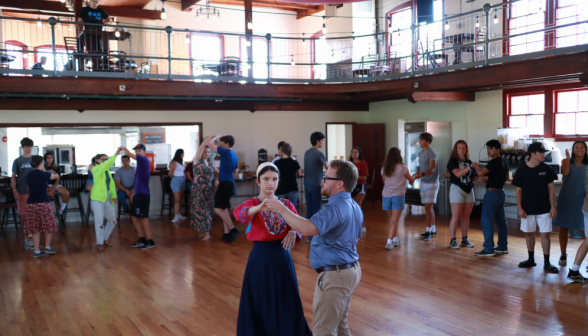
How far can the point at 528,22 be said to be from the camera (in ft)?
31.3

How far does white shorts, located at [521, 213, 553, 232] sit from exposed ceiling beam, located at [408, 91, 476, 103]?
3956 millimetres

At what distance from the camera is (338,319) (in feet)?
8.98

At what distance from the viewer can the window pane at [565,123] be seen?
8.72 metres

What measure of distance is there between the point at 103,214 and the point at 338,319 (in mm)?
5503

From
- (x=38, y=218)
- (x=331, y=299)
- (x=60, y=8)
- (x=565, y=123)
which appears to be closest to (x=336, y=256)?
(x=331, y=299)

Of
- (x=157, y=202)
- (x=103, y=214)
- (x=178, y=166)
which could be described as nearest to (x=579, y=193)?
(x=103, y=214)

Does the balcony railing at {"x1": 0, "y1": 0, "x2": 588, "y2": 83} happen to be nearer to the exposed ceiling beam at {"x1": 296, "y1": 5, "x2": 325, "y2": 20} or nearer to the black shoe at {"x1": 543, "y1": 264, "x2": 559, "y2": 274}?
the exposed ceiling beam at {"x1": 296, "y1": 5, "x2": 325, "y2": 20}

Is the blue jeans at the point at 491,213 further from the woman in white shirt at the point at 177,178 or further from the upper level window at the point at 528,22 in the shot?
the woman in white shirt at the point at 177,178

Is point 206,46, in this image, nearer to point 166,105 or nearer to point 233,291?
point 166,105

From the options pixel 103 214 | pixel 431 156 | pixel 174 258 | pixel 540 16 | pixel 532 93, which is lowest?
pixel 174 258

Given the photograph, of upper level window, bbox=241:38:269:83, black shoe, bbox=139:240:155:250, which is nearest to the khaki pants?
black shoe, bbox=139:240:155:250

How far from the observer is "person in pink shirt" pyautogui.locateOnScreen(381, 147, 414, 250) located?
6.71m

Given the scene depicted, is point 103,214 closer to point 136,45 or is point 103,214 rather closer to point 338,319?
point 338,319

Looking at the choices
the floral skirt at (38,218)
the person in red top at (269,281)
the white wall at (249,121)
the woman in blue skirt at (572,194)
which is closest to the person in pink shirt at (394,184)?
the woman in blue skirt at (572,194)
